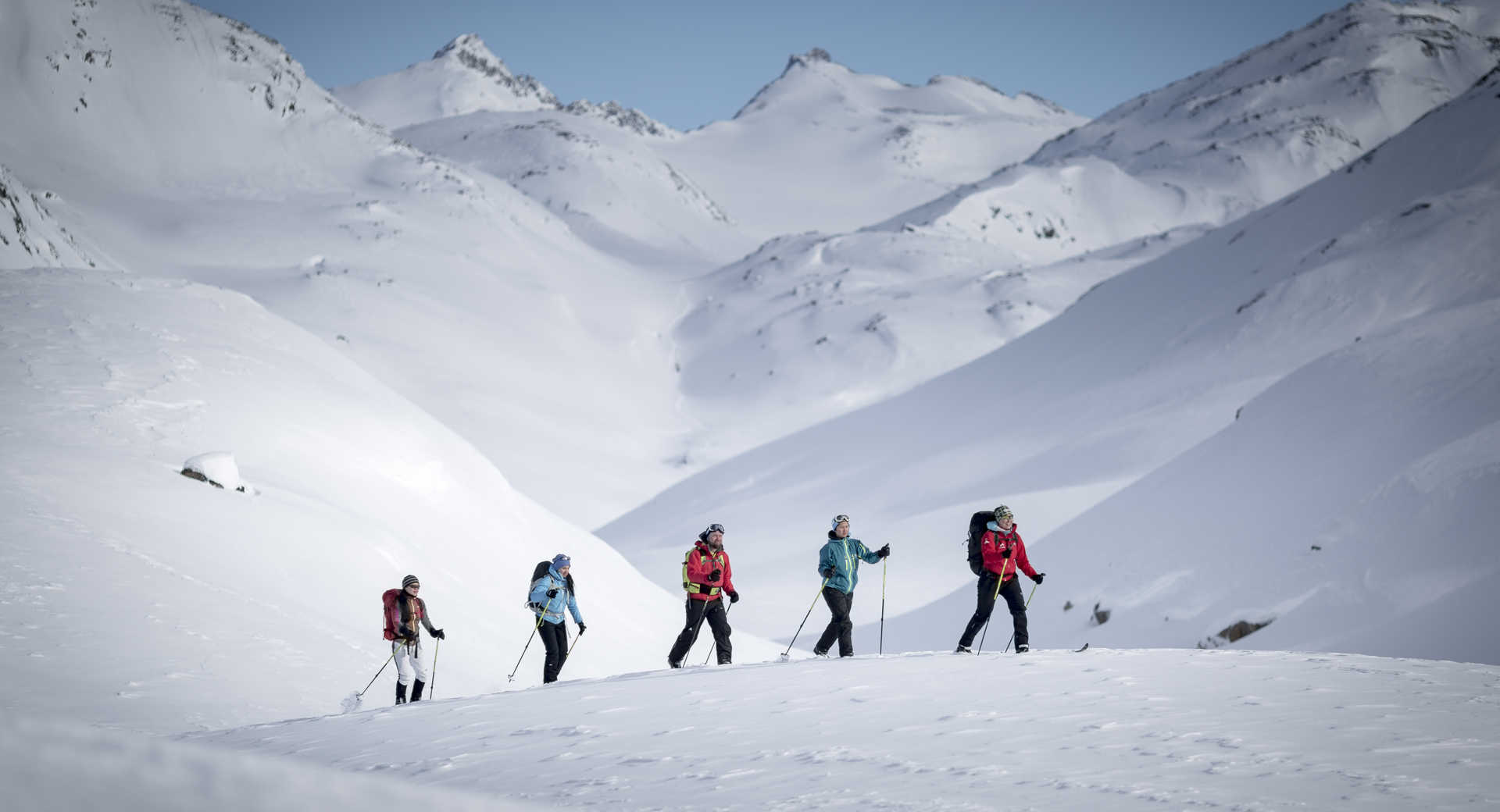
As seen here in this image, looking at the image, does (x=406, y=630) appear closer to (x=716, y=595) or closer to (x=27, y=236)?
(x=716, y=595)

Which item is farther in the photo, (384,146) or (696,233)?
(696,233)

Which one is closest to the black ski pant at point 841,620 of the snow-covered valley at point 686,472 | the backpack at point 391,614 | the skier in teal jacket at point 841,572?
the skier in teal jacket at point 841,572

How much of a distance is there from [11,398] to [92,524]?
589cm

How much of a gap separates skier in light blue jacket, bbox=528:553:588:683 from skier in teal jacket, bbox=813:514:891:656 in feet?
9.63

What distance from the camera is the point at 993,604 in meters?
11.2

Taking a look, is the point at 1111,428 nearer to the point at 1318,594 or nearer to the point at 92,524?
the point at 1318,594

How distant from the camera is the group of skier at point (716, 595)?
11.3m

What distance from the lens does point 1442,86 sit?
13425 cm

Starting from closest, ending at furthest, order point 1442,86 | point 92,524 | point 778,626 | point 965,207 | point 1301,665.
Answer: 1. point 1301,665
2. point 92,524
3. point 778,626
4. point 965,207
5. point 1442,86

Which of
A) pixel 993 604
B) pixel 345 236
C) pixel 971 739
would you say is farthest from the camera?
pixel 345 236

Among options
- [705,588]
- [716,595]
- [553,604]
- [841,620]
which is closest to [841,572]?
[841,620]

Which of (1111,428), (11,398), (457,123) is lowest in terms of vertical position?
(11,398)

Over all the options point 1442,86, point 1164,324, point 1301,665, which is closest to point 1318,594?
point 1301,665

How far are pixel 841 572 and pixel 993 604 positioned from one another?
182 cm
